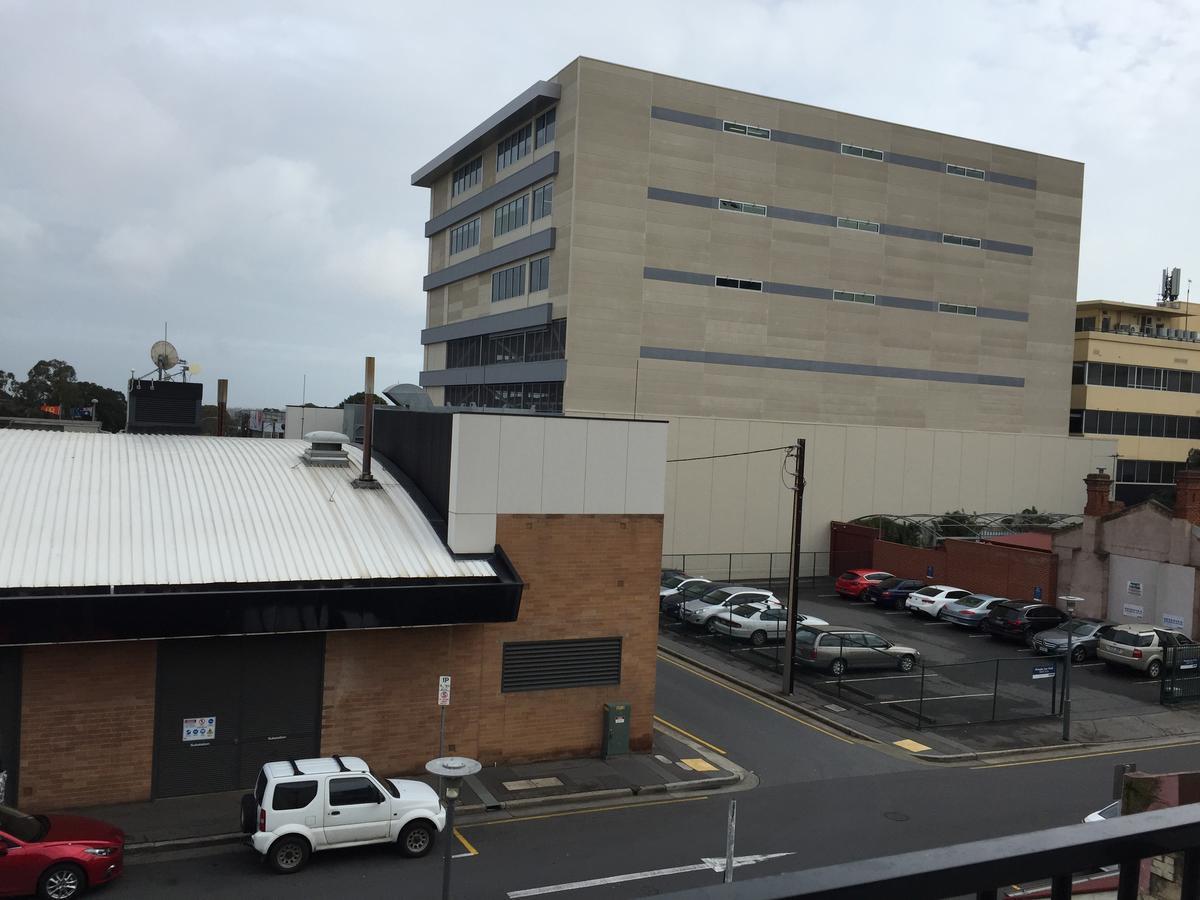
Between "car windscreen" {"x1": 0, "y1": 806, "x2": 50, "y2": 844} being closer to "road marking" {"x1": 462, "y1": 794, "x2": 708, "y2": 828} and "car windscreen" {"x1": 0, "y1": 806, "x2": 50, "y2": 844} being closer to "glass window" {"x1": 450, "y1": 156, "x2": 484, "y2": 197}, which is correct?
"road marking" {"x1": 462, "y1": 794, "x2": 708, "y2": 828}

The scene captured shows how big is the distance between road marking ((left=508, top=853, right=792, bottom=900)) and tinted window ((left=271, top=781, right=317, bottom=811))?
381 centimetres

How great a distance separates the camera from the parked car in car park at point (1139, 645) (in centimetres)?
3559

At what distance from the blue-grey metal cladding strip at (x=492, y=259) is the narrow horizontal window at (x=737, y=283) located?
943cm

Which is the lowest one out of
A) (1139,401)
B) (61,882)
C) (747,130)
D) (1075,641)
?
(61,882)

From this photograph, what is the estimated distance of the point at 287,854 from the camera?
1662 centimetres

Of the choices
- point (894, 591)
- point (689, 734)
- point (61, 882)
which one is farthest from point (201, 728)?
point (894, 591)

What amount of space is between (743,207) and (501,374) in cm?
1720

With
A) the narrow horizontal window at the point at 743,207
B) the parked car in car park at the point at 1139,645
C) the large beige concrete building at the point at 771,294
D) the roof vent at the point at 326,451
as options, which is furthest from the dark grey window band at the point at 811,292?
the roof vent at the point at 326,451

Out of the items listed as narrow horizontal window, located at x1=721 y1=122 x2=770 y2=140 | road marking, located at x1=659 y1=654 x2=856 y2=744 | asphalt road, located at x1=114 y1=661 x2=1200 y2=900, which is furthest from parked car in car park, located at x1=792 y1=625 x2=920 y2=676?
narrow horizontal window, located at x1=721 y1=122 x2=770 y2=140

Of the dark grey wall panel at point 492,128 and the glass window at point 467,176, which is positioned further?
the glass window at point 467,176

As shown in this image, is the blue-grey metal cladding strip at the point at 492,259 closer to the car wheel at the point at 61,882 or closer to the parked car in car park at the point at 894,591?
the parked car in car park at the point at 894,591

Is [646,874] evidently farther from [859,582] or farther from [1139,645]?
[859,582]

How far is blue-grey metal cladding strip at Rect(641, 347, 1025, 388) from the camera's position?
5331cm

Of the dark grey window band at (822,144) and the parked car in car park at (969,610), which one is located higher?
the dark grey window band at (822,144)
